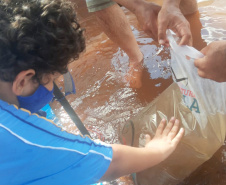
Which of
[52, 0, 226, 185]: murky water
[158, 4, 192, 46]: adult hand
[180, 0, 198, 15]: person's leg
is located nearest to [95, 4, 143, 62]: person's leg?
[52, 0, 226, 185]: murky water

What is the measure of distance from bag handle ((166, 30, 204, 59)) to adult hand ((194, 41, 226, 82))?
0.03m

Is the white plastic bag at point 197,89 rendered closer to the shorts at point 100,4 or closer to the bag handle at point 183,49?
the bag handle at point 183,49

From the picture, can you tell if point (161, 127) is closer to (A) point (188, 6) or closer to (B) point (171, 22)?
(B) point (171, 22)

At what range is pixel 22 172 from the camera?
0.72 metres

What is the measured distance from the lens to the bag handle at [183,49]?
909mm

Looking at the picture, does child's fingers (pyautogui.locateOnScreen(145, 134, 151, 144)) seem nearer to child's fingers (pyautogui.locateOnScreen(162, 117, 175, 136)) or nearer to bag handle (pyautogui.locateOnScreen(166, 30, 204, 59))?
child's fingers (pyautogui.locateOnScreen(162, 117, 175, 136))

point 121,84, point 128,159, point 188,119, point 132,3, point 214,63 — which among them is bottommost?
point 121,84

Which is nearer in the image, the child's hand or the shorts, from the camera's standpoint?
the child's hand

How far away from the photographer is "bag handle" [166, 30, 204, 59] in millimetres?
909

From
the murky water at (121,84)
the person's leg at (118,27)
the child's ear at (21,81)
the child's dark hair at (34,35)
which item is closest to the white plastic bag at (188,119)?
the murky water at (121,84)

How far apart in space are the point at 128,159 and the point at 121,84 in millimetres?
986

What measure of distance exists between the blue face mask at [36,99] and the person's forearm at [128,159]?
13.9 inches

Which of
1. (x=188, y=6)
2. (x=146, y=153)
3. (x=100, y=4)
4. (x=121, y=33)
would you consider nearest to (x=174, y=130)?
(x=146, y=153)

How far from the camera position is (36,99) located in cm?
94
